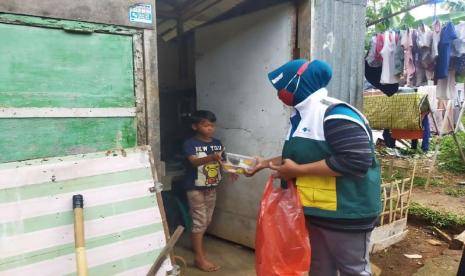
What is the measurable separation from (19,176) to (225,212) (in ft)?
8.13

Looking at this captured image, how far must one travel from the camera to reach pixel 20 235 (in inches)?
74.8

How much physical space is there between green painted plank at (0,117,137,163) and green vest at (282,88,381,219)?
1183mm

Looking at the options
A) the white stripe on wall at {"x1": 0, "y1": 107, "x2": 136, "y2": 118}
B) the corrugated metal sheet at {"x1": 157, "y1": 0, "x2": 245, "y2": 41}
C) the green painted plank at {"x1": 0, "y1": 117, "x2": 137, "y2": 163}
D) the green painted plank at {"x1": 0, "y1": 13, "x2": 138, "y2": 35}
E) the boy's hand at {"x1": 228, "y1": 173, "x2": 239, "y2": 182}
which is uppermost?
the corrugated metal sheet at {"x1": 157, "y1": 0, "x2": 245, "y2": 41}

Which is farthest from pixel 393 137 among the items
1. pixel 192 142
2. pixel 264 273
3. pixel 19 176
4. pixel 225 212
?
pixel 19 176

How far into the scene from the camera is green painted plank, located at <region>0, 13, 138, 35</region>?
2.03 m

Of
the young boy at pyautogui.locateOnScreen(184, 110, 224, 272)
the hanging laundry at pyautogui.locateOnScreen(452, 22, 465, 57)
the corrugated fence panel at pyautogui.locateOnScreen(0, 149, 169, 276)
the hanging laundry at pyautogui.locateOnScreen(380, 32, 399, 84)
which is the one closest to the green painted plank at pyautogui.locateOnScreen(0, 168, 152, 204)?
the corrugated fence panel at pyautogui.locateOnScreen(0, 149, 169, 276)

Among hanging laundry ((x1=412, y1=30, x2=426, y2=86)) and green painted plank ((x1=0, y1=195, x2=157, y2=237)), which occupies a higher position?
hanging laundry ((x1=412, y1=30, x2=426, y2=86))

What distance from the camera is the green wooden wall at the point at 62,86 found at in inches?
80.4

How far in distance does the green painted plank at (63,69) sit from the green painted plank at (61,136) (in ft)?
0.35

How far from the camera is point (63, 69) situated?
219 cm

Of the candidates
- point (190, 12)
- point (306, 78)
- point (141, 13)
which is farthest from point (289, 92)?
point (190, 12)

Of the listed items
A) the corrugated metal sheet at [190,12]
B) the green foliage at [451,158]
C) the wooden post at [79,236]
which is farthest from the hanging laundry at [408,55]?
the green foliage at [451,158]

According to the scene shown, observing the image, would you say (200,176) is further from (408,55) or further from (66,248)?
(408,55)

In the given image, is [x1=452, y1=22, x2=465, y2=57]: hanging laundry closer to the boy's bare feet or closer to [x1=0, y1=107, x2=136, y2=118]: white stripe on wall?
the boy's bare feet
